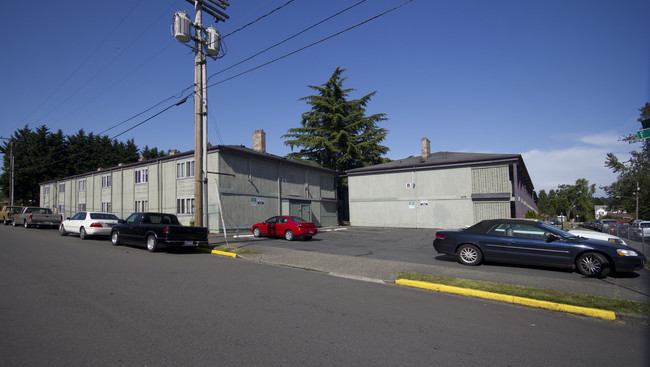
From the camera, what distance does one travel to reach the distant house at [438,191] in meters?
26.6

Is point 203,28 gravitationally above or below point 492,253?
above

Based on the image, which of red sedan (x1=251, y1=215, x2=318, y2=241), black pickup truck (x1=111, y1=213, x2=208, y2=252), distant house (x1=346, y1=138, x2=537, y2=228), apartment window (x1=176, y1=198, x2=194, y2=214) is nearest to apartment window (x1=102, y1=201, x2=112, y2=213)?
apartment window (x1=176, y1=198, x2=194, y2=214)

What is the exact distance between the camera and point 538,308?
652 cm

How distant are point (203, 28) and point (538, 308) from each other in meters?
15.0

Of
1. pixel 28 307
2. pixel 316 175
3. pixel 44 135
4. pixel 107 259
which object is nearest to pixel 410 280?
pixel 28 307

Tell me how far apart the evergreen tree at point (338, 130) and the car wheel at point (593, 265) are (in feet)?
109

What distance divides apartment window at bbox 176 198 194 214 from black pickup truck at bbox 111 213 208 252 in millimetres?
10258

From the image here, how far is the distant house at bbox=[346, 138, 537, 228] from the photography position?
2659 centimetres

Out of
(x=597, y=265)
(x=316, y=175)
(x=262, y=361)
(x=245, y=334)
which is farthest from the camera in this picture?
(x=316, y=175)

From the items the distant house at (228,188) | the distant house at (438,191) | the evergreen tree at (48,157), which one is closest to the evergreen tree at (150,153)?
the evergreen tree at (48,157)

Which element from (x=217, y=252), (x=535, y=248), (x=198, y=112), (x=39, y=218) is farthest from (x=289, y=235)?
(x=39, y=218)

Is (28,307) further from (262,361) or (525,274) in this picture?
(525,274)

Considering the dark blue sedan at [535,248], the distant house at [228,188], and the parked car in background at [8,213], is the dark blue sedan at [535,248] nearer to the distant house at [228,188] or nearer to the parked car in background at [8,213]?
the distant house at [228,188]

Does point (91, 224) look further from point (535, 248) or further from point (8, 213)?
point (8, 213)
